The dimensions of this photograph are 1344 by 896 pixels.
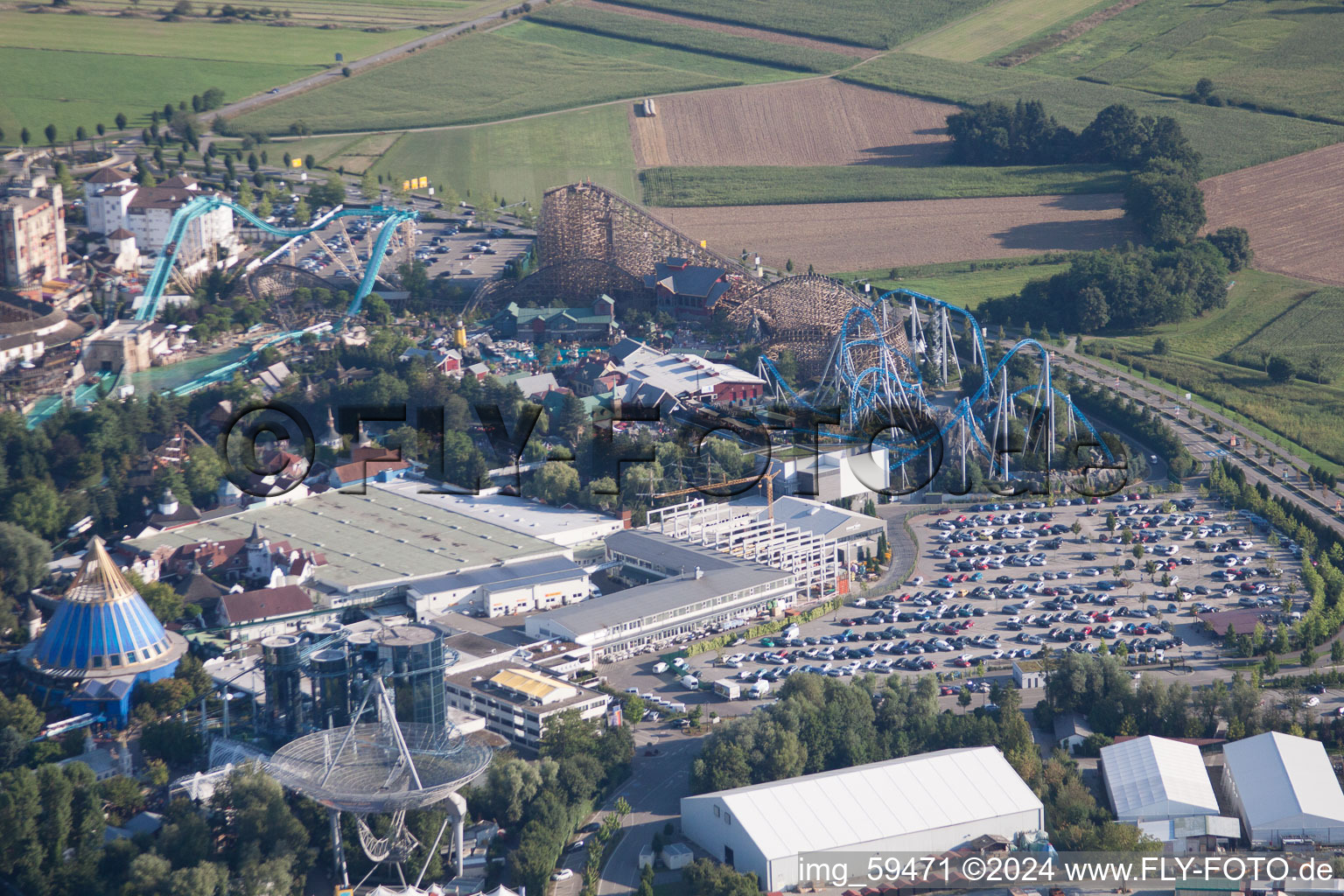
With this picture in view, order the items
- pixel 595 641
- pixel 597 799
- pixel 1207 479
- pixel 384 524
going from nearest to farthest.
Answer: pixel 597 799, pixel 595 641, pixel 384 524, pixel 1207 479

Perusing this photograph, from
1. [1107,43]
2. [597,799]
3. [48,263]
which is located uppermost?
[1107,43]

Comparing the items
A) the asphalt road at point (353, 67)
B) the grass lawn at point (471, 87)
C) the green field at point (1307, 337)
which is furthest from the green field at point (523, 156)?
the green field at point (1307, 337)

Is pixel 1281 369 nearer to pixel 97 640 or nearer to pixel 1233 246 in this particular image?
pixel 1233 246

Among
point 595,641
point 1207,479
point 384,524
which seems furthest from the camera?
point 1207,479

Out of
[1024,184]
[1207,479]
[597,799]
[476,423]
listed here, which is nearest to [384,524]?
[476,423]

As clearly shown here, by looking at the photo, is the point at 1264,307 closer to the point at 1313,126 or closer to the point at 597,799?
the point at 1313,126

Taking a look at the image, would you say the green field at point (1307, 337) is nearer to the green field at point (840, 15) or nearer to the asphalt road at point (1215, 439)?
the asphalt road at point (1215, 439)
